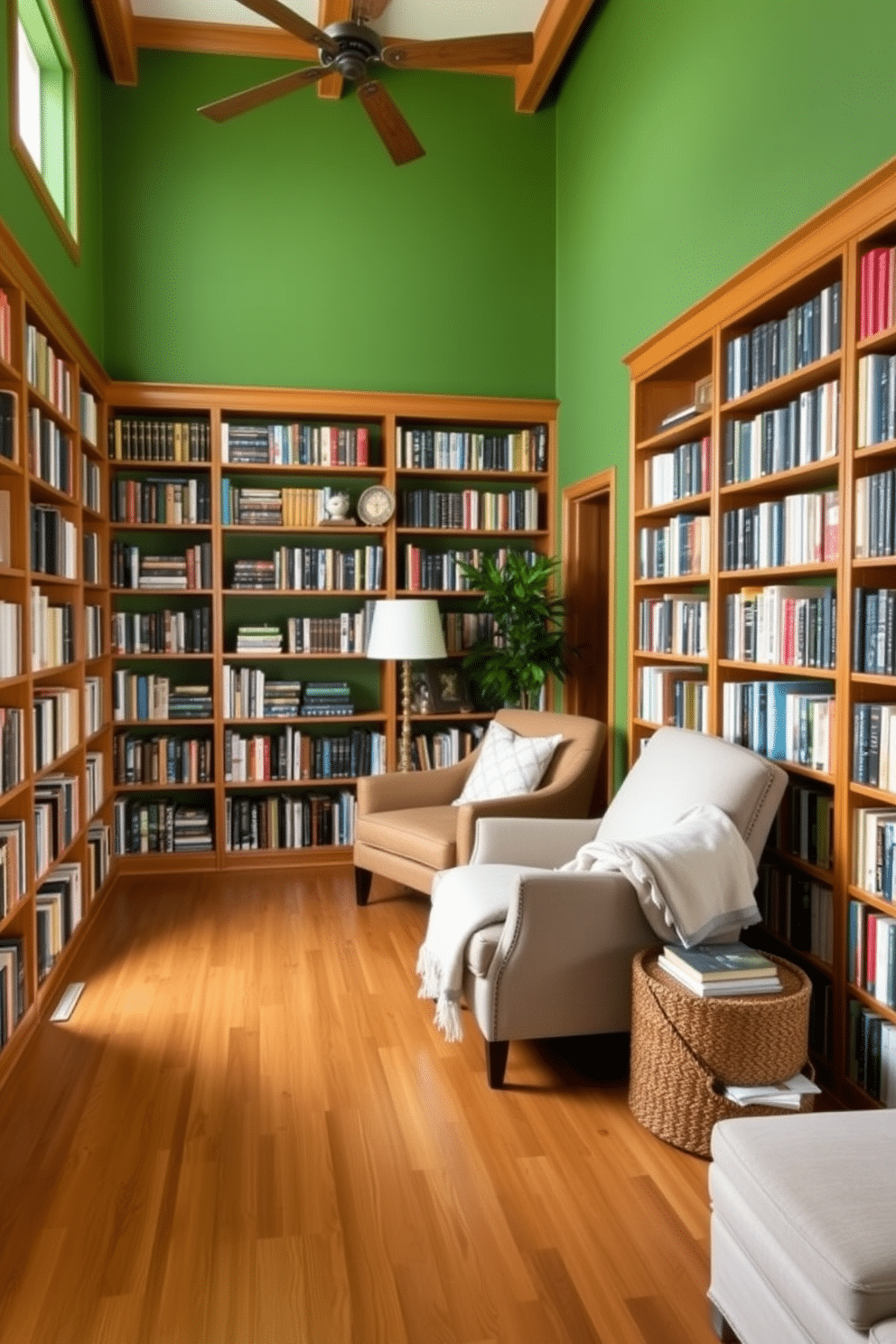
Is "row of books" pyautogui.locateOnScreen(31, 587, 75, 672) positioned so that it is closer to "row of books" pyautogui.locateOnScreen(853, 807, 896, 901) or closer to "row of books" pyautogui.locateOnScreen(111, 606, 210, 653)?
"row of books" pyautogui.locateOnScreen(111, 606, 210, 653)

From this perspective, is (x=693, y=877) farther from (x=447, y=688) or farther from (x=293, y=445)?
(x=293, y=445)

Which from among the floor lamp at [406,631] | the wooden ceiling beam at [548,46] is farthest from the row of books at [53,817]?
the wooden ceiling beam at [548,46]

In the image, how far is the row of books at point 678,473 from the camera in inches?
137

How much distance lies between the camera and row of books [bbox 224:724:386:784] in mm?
5156

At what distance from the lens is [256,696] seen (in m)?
5.18

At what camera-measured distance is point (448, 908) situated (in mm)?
3043

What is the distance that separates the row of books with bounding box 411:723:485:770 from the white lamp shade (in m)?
0.70

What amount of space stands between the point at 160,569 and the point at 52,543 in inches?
57.6

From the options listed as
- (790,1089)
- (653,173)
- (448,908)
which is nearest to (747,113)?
(653,173)

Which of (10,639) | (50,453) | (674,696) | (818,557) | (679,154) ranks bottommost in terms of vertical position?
(674,696)

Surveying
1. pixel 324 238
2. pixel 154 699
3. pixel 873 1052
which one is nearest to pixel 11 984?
pixel 154 699

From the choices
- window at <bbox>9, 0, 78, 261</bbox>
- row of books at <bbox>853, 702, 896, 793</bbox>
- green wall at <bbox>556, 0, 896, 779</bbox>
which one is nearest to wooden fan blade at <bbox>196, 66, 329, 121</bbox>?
window at <bbox>9, 0, 78, 261</bbox>

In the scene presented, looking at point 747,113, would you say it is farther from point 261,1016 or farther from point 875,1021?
point 261,1016

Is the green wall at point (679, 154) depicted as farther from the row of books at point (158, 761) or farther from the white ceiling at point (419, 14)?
the row of books at point (158, 761)
